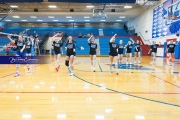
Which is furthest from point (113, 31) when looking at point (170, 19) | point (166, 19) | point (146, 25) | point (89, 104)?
point (89, 104)

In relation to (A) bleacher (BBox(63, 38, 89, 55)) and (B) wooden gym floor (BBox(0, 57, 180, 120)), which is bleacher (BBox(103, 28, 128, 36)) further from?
(B) wooden gym floor (BBox(0, 57, 180, 120))

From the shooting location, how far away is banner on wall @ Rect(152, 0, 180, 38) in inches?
701

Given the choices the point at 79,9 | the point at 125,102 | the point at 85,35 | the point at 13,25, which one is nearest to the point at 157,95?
the point at 125,102

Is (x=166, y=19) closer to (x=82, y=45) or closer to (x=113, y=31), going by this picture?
(x=82, y=45)

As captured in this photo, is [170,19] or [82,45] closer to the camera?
[170,19]

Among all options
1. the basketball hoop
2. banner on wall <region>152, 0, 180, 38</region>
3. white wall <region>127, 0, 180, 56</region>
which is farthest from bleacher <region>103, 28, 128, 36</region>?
the basketball hoop

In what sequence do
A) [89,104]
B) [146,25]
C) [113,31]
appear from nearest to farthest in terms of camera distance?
[89,104] < [146,25] < [113,31]

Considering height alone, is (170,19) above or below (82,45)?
above

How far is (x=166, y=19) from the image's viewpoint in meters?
19.4

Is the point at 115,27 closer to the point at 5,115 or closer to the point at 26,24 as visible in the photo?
the point at 26,24

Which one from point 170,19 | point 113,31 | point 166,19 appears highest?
point 113,31

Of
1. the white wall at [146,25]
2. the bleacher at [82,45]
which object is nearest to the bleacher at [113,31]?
the white wall at [146,25]

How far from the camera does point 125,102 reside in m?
4.17

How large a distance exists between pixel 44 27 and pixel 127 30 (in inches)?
682
